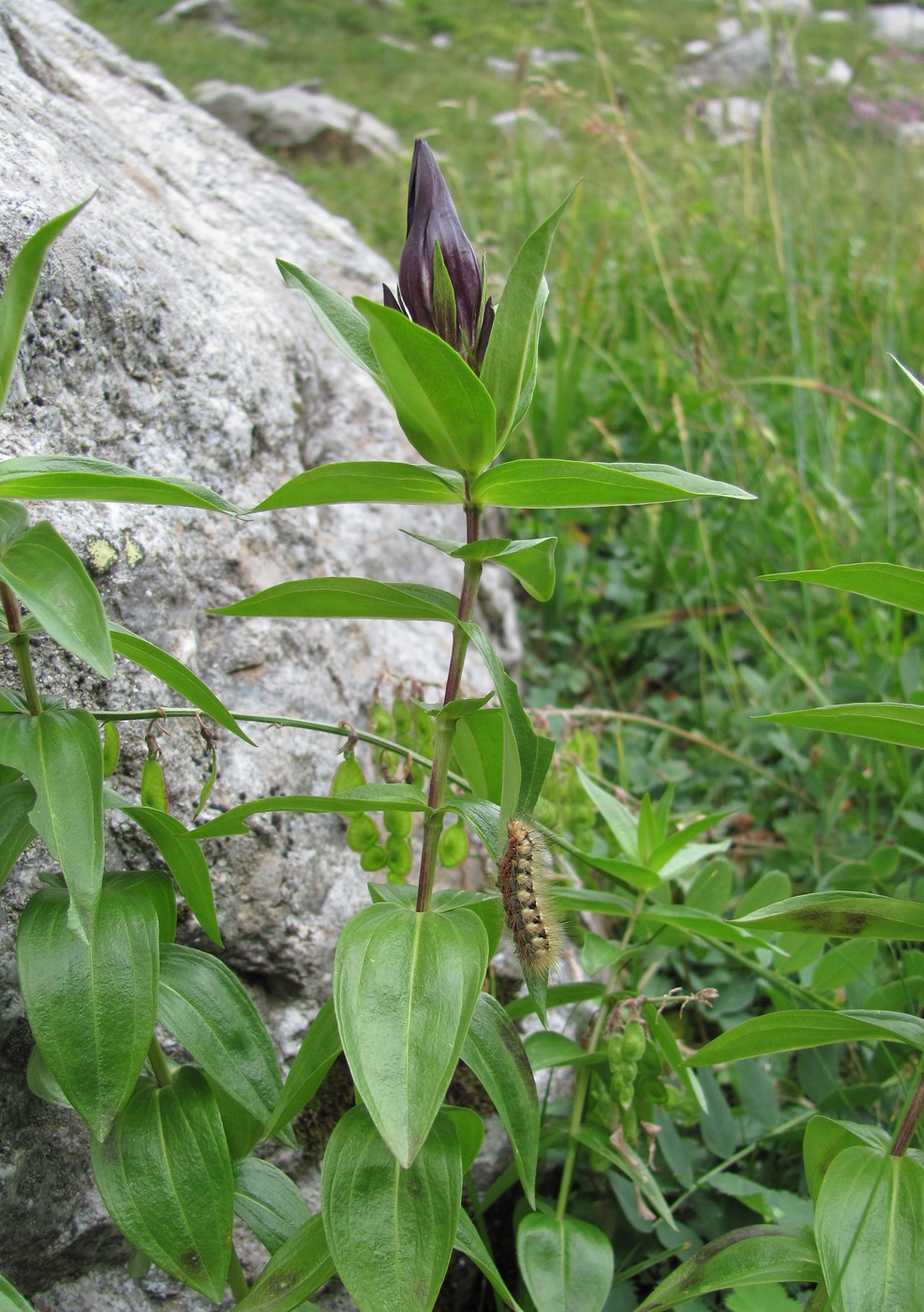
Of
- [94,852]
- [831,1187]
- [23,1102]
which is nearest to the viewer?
[94,852]

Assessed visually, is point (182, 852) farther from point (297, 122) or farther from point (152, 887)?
point (297, 122)

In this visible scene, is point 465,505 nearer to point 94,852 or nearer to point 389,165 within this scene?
point 94,852

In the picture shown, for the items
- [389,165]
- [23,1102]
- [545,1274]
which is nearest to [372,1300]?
[545,1274]

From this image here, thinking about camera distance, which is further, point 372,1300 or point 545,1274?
point 545,1274

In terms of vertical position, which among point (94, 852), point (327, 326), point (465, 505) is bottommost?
point (94, 852)

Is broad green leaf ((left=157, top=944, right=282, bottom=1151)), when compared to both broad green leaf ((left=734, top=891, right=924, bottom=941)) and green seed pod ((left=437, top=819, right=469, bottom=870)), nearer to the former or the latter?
green seed pod ((left=437, top=819, right=469, bottom=870))

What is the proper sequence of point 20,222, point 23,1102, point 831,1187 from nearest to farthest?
point 831,1187, point 23,1102, point 20,222

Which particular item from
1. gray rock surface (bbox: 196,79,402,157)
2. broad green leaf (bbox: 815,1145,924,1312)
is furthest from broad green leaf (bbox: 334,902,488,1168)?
gray rock surface (bbox: 196,79,402,157)

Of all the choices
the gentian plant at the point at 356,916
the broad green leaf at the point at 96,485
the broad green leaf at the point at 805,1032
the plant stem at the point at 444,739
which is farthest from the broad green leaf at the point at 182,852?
the broad green leaf at the point at 805,1032
